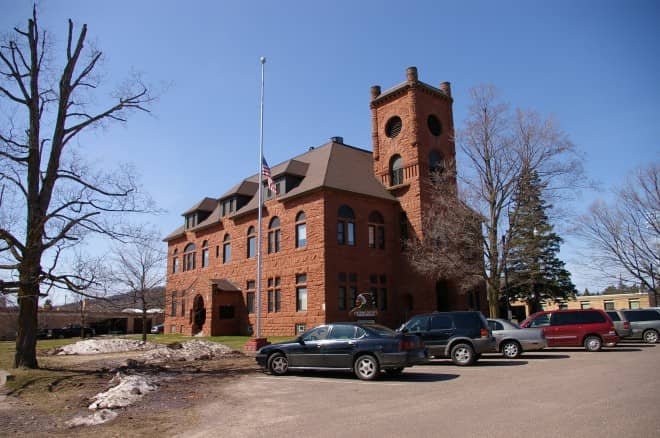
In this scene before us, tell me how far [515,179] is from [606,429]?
21.5 m

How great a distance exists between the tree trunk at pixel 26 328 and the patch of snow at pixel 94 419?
278 inches

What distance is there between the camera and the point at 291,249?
33.4 meters

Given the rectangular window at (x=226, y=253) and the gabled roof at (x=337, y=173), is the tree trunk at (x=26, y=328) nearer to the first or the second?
the gabled roof at (x=337, y=173)

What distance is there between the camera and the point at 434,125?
3791cm

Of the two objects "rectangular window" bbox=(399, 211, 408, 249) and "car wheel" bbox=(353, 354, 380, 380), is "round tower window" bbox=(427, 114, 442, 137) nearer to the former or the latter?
"rectangular window" bbox=(399, 211, 408, 249)

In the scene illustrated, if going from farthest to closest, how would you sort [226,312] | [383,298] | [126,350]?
[226,312] → [383,298] → [126,350]

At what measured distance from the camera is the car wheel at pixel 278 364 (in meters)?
14.0

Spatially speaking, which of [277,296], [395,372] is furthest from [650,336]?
[277,296]

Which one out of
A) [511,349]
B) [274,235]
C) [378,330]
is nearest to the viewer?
[378,330]

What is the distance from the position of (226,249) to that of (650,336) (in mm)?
30750

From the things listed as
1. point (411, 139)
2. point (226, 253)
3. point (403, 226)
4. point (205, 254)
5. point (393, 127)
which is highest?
point (393, 127)

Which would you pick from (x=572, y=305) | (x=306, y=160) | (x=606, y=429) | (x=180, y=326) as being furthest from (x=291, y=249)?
(x=572, y=305)

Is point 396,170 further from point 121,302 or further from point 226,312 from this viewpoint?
point 121,302

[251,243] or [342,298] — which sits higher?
[251,243]
